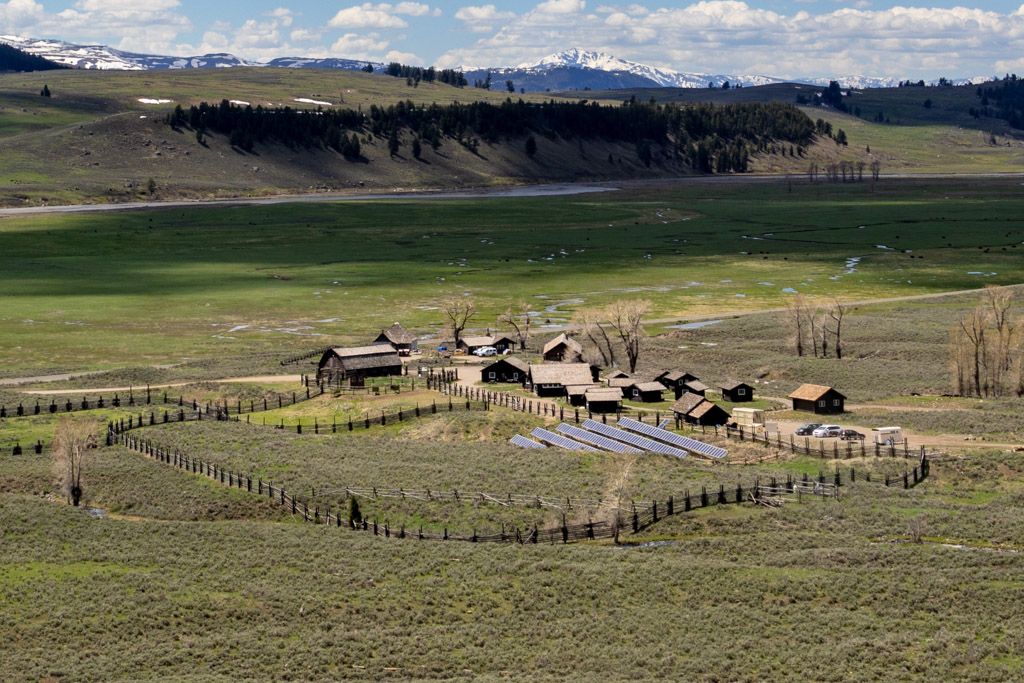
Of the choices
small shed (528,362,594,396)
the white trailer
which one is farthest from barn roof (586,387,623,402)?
the white trailer

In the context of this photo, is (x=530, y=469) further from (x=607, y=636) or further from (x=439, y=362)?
(x=439, y=362)

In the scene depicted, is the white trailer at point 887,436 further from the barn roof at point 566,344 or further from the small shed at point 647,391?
the barn roof at point 566,344

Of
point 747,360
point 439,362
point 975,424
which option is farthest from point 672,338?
point 975,424

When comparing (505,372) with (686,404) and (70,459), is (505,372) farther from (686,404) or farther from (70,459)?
(70,459)

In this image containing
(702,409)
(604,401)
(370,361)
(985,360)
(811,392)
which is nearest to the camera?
(702,409)

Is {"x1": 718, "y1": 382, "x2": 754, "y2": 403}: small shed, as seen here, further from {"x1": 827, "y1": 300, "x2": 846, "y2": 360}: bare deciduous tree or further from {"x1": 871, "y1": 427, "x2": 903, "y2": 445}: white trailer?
{"x1": 827, "y1": 300, "x2": 846, "y2": 360}: bare deciduous tree

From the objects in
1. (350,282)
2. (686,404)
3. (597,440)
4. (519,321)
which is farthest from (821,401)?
(350,282)

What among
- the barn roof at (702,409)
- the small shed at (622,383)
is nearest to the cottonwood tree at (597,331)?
the small shed at (622,383)

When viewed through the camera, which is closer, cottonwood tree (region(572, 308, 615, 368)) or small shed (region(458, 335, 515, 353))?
cottonwood tree (region(572, 308, 615, 368))
